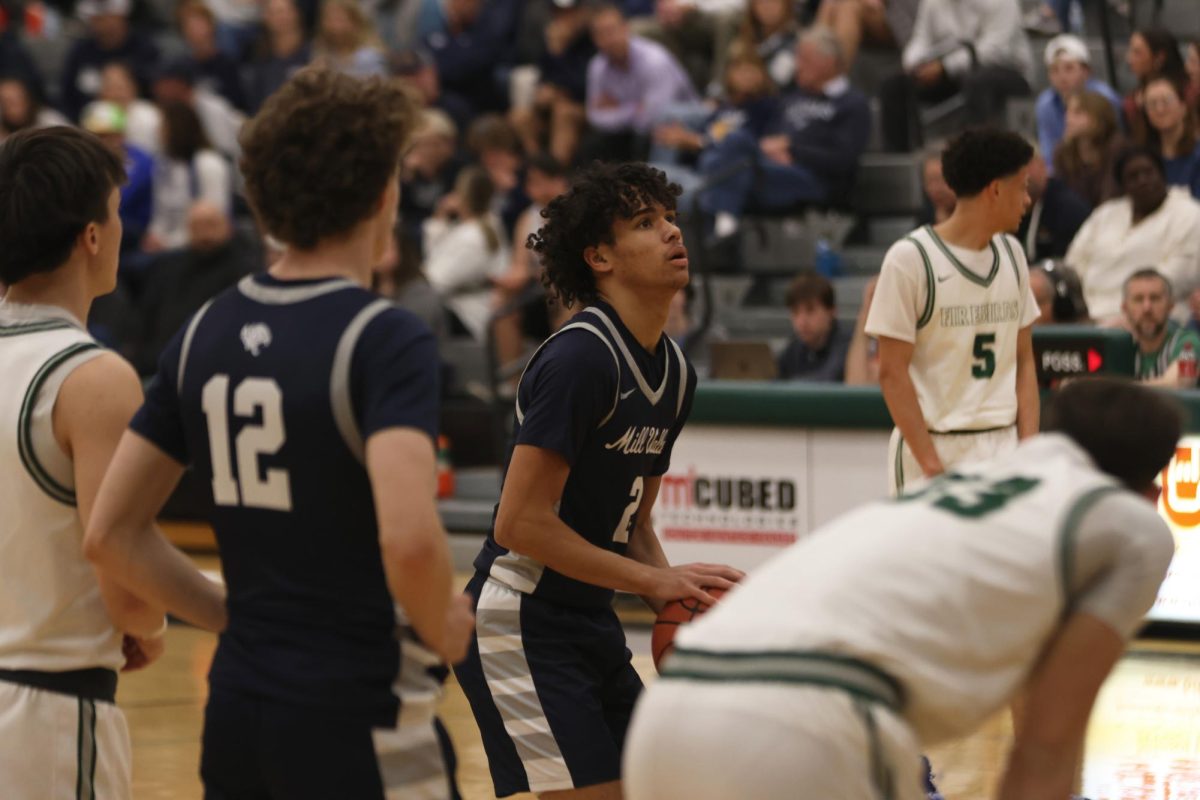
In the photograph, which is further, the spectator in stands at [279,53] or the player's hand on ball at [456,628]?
the spectator in stands at [279,53]

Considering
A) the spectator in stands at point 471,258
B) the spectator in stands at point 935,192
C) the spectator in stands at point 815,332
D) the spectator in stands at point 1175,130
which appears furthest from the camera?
the spectator in stands at point 471,258

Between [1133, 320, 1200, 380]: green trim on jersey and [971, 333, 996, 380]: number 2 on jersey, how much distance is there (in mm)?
2915

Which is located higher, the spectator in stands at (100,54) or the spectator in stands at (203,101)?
the spectator in stands at (100,54)

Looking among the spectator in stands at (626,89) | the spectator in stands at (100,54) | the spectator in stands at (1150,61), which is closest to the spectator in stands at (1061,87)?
the spectator in stands at (1150,61)

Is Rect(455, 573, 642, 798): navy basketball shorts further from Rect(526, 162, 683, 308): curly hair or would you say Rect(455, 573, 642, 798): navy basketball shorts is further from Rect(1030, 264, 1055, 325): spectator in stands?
Rect(1030, 264, 1055, 325): spectator in stands

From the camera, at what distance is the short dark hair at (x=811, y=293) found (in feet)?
32.8

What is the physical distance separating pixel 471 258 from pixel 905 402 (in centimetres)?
711

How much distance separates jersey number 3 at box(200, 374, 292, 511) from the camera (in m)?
2.79

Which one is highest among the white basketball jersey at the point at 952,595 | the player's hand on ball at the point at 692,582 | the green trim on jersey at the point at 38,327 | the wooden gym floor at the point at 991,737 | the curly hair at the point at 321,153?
the curly hair at the point at 321,153

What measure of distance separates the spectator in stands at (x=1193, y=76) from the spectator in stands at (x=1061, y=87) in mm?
484

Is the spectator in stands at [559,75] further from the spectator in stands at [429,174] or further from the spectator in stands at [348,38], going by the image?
the spectator in stands at [348,38]

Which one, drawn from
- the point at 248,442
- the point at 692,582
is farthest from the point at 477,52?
the point at 248,442

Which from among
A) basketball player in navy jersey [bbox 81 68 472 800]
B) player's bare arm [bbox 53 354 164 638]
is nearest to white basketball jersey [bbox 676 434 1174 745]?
basketball player in navy jersey [bbox 81 68 472 800]

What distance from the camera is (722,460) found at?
913 cm
